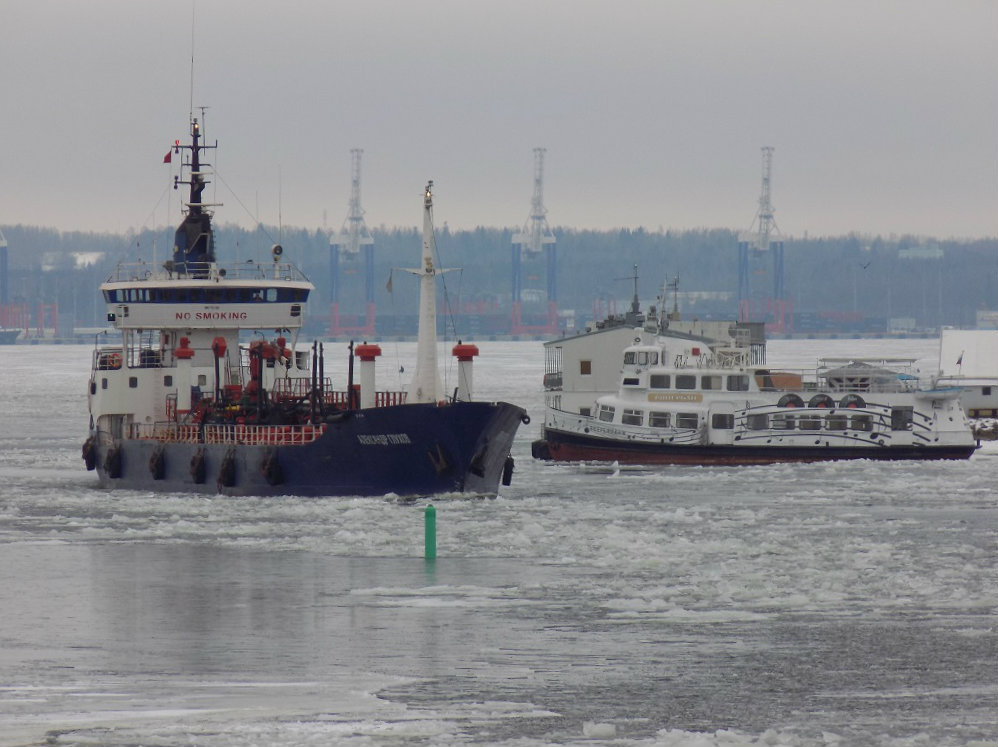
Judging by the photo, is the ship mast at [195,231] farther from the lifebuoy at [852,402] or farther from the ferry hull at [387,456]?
the lifebuoy at [852,402]

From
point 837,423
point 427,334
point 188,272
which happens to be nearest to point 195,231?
point 188,272

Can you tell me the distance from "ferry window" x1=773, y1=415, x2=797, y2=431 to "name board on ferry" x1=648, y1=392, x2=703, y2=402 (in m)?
2.88

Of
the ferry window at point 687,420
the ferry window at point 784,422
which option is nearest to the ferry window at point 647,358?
the ferry window at point 687,420

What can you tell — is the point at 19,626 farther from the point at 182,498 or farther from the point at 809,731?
the point at 182,498

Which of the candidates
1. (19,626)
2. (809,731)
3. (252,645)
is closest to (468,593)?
(252,645)

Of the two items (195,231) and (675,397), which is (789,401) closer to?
(675,397)

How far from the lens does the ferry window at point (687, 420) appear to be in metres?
66.0

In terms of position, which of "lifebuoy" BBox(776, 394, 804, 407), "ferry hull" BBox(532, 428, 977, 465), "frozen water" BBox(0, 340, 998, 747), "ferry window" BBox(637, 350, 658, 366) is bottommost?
"frozen water" BBox(0, 340, 998, 747)

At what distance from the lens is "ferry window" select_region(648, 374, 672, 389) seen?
66.7 m

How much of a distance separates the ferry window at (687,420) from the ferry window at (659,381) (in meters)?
1.21

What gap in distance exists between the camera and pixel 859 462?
211ft

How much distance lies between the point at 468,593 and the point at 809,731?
37.8 ft

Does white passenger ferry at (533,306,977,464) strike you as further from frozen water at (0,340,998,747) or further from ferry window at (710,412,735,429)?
frozen water at (0,340,998,747)

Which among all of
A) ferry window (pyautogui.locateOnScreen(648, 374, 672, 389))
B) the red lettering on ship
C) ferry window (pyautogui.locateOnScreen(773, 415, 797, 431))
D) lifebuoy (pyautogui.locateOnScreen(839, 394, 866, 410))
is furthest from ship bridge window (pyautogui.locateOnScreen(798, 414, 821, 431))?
the red lettering on ship
